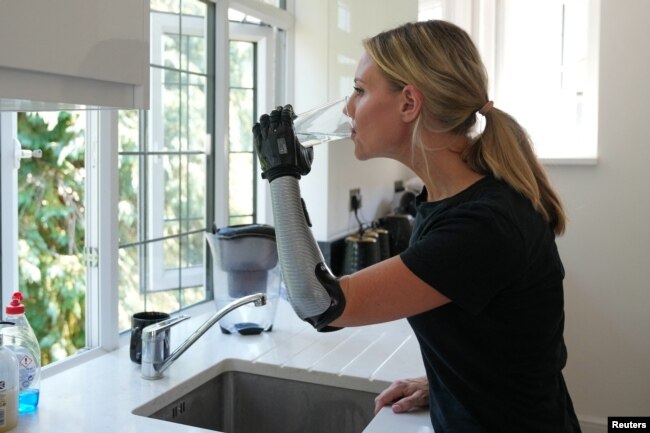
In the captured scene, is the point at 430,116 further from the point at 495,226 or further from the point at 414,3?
the point at 414,3

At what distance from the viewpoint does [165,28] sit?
211cm

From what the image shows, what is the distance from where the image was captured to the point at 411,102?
3.69ft

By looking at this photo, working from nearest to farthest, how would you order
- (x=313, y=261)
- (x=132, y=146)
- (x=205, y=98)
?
(x=313, y=261) → (x=132, y=146) → (x=205, y=98)

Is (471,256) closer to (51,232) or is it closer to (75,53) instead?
(75,53)

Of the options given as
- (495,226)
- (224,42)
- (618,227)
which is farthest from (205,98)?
(618,227)

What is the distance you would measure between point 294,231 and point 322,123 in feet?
1.59

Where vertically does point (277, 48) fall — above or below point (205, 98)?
above

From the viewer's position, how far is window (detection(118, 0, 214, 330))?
6.59 feet

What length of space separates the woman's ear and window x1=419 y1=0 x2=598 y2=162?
7.11ft

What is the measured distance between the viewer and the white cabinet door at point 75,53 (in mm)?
921

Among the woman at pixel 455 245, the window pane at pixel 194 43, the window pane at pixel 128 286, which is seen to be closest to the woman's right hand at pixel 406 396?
the woman at pixel 455 245

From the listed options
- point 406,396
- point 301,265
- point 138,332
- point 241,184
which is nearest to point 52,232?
point 241,184

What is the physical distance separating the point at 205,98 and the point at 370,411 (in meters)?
1.23

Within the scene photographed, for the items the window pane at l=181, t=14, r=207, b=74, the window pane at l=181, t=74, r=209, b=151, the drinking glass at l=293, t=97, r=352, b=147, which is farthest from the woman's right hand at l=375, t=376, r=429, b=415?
the window pane at l=181, t=14, r=207, b=74
